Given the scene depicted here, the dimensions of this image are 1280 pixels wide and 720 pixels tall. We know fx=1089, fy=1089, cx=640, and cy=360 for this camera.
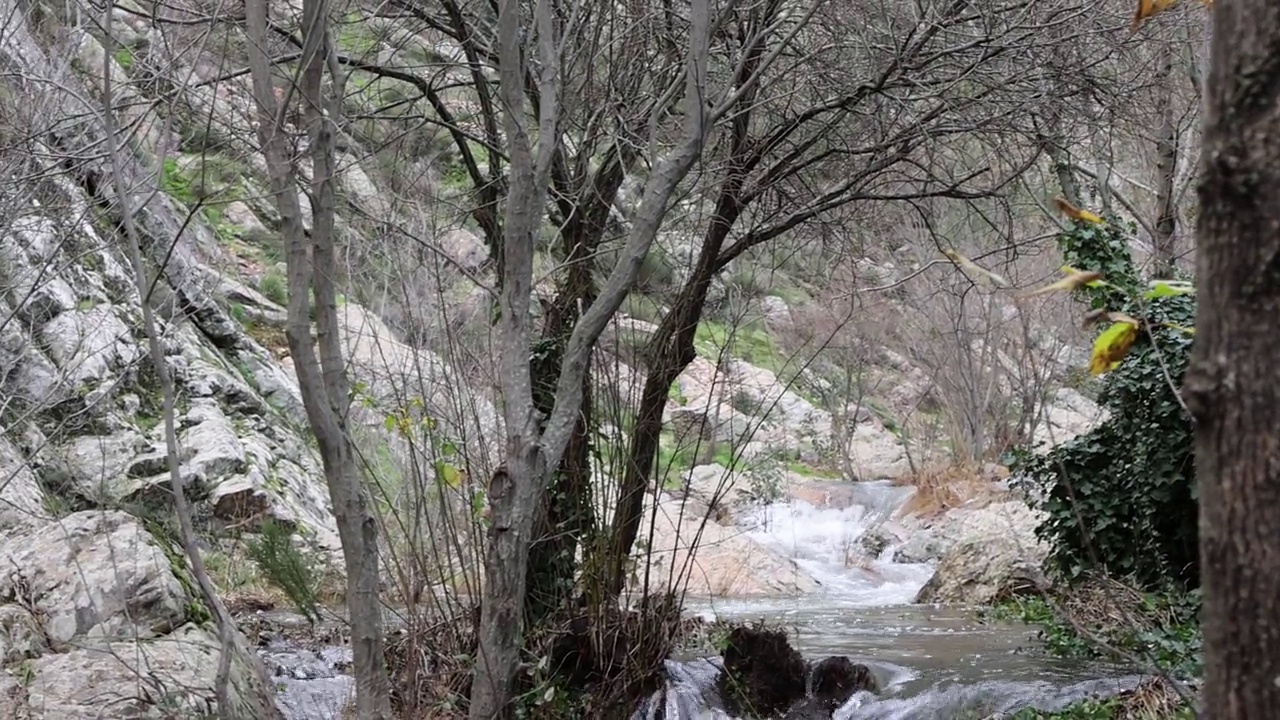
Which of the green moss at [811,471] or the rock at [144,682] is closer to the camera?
the rock at [144,682]

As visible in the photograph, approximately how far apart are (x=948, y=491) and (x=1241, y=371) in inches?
609

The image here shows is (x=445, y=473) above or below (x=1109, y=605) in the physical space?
above

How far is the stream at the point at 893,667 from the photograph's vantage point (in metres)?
5.61

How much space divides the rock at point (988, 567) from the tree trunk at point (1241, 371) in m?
8.61

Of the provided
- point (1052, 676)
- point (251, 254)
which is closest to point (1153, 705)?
point (1052, 676)

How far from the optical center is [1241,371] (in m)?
1.04

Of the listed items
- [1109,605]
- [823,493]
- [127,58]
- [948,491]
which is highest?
[127,58]

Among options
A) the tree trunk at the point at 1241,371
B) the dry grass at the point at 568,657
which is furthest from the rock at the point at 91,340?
the tree trunk at the point at 1241,371

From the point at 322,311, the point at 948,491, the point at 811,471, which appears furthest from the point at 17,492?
the point at 811,471

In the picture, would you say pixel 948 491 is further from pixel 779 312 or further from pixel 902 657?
pixel 902 657

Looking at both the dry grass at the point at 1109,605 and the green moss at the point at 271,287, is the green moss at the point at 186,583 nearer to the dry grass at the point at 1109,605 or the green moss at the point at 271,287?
the dry grass at the point at 1109,605

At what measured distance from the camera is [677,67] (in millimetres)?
5641

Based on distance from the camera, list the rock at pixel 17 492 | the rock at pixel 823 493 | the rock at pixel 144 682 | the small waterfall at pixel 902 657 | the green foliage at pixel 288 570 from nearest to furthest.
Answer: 1. the rock at pixel 144 682
2. the small waterfall at pixel 902 657
3. the rock at pixel 17 492
4. the green foliage at pixel 288 570
5. the rock at pixel 823 493

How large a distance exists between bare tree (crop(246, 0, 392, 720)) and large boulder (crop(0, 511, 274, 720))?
4.25ft
